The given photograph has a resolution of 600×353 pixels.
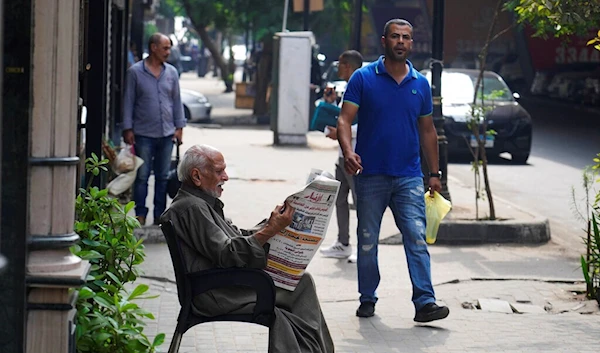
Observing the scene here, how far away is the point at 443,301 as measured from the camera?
26.7 feet

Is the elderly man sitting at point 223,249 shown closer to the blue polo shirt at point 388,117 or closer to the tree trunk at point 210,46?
the blue polo shirt at point 388,117

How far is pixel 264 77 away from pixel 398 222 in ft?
70.0

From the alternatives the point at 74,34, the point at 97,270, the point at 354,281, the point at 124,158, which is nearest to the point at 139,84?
the point at 124,158

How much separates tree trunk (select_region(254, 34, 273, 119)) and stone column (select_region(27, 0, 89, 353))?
24021mm

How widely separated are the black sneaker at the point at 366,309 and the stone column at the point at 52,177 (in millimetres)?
3289

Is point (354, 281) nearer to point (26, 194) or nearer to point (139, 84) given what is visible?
point (139, 84)

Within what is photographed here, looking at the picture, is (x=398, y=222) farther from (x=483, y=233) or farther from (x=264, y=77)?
(x=264, y=77)

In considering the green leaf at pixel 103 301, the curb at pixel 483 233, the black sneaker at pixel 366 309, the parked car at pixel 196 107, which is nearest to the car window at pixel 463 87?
the parked car at pixel 196 107

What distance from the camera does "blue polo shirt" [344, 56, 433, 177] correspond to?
7.37m

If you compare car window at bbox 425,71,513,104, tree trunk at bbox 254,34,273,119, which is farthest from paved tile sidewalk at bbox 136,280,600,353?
tree trunk at bbox 254,34,273,119

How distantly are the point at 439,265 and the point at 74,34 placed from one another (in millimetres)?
5825

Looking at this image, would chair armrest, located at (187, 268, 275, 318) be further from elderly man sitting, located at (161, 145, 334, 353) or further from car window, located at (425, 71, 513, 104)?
car window, located at (425, 71, 513, 104)

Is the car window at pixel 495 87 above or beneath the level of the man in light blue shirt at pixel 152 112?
above

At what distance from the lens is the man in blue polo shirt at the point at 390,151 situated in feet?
24.0
